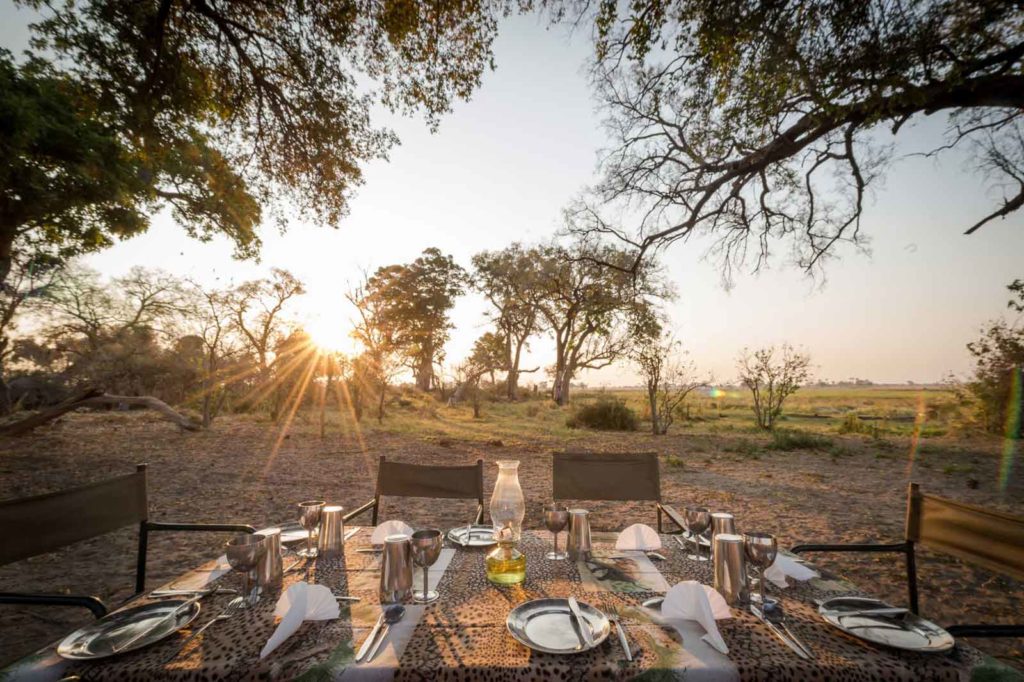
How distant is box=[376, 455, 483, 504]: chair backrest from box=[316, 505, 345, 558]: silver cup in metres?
0.93

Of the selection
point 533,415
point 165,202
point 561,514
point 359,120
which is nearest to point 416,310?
point 533,415

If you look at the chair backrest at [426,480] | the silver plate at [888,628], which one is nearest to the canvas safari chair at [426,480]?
the chair backrest at [426,480]

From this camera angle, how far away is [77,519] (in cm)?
181

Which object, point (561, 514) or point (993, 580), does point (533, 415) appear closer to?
point (993, 580)

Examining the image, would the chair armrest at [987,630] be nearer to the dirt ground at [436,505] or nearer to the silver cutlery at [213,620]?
the dirt ground at [436,505]

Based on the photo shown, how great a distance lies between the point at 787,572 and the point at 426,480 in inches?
75.4

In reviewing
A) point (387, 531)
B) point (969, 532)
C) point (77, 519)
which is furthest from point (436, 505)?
point (969, 532)

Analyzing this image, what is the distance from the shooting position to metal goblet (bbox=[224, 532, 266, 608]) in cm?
122

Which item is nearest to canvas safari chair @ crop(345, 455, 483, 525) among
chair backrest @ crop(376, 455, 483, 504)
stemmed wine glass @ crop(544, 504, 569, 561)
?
chair backrest @ crop(376, 455, 483, 504)

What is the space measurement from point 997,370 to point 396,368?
51.0 feet

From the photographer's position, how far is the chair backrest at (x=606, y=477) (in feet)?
8.59

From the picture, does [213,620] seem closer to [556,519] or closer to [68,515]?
[556,519]

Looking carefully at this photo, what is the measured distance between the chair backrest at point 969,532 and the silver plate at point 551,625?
156cm

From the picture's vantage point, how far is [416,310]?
89.7 ft
